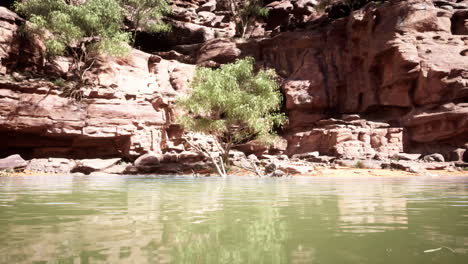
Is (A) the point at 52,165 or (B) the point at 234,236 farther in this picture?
(A) the point at 52,165

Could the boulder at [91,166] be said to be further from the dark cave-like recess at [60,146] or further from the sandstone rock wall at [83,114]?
the dark cave-like recess at [60,146]

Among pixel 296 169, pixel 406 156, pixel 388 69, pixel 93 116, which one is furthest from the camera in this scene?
pixel 388 69

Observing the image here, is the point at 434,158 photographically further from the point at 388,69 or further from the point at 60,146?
the point at 60,146

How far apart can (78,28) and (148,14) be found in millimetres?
9956

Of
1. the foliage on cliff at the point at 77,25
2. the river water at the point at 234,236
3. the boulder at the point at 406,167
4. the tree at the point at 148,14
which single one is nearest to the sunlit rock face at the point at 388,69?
the boulder at the point at 406,167

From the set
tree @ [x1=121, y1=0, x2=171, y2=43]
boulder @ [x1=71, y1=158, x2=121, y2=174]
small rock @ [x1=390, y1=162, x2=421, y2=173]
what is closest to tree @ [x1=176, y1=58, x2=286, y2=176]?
boulder @ [x1=71, y1=158, x2=121, y2=174]

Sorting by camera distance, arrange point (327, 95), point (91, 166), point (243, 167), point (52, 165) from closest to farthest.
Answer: point (243, 167) < point (91, 166) < point (52, 165) < point (327, 95)

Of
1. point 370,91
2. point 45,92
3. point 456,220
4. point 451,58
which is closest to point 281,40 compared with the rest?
point 370,91

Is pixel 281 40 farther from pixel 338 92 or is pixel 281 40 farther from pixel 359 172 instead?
pixel 359 172

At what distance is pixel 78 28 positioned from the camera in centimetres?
2550

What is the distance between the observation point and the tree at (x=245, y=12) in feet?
124

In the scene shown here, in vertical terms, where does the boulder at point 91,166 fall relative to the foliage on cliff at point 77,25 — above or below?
below

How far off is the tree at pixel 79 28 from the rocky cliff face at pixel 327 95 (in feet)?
4.84

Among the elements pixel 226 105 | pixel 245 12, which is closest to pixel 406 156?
pixel 226 105
